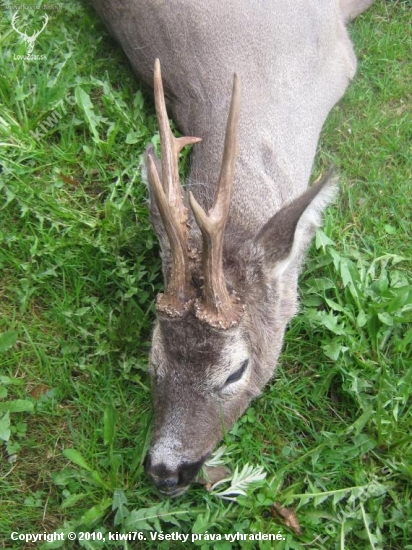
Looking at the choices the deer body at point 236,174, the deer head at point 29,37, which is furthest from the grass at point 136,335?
the deer body at point 236,174

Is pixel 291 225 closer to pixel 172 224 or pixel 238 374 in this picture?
pixel 172 224

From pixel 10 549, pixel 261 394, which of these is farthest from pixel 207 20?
pixel 10 549

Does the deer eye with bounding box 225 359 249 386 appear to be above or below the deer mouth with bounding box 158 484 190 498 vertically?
above

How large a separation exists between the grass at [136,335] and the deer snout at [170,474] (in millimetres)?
242

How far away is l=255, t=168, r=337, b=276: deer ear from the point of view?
10.9 ft

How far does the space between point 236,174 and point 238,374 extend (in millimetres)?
1331

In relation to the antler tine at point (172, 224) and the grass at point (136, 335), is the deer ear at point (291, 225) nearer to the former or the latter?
the antler tine at point (172, 224)

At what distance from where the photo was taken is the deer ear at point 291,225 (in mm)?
3316

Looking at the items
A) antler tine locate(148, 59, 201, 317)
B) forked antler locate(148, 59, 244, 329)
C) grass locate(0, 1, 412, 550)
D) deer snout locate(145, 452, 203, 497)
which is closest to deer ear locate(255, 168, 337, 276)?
forked antler locate(148, 59, 244, 329)

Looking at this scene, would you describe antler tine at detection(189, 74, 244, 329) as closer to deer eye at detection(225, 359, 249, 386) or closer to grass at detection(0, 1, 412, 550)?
deer eye at detection(225, 359, 249, 386)

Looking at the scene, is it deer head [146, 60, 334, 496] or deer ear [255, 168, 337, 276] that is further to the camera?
deer ear [255, 168, 337, 276]

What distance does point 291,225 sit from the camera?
133 inches

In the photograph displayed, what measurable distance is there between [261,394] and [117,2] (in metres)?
3.29

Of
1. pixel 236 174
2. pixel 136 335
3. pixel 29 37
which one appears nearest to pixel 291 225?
pixel 236 174
